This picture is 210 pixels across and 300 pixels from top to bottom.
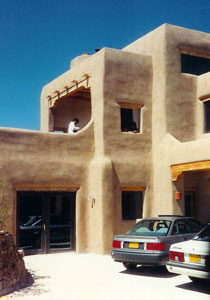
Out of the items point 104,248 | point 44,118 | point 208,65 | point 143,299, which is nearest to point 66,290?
point 143,299

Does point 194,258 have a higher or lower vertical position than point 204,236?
lower

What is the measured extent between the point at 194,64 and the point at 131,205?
20.8 ft

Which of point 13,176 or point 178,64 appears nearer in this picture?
point 13,176

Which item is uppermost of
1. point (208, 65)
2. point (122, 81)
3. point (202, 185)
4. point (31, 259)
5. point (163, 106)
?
point (208, 65)

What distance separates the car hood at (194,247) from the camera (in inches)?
314

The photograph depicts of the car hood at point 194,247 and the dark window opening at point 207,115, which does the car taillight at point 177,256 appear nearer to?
the car hood at point 194,247

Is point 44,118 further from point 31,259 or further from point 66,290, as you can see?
point 66,290

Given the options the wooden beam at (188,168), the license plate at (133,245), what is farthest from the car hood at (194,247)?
the wooden beam at (188,168)

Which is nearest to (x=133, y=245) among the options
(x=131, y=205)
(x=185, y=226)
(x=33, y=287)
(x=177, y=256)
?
(x=185, y=226)

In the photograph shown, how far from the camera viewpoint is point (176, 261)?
851 cm

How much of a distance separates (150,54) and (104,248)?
773 cm

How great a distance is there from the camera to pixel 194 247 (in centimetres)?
823

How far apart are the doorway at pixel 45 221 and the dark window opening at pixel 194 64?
6801 millimetres

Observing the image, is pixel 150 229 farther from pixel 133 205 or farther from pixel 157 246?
pixel 133 205
